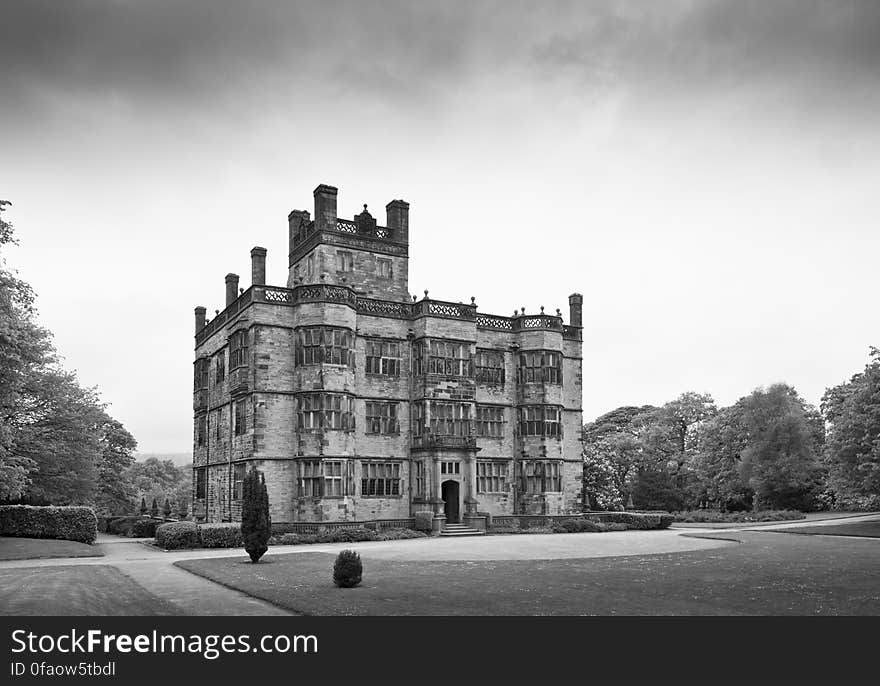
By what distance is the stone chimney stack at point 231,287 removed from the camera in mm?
55125

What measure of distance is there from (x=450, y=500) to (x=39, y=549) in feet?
76.9

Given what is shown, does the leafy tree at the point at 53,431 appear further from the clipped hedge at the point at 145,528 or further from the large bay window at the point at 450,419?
the large bay window at the point at 450,419

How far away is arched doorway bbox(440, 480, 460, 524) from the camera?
50094 mm

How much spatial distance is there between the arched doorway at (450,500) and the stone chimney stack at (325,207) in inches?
693

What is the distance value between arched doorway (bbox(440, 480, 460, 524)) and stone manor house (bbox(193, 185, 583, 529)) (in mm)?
88

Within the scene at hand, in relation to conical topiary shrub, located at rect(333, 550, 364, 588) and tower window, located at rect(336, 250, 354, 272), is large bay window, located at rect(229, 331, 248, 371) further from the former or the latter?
conical topiary shrub, located at rect(333, 550, 364, 588)

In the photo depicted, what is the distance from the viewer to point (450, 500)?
165 ft

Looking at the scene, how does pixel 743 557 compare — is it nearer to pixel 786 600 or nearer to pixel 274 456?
pixel 786 600

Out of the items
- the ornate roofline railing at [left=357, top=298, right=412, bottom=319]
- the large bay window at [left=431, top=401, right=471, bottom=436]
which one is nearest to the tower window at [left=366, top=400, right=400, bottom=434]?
the large bay window at [left=431, top=401, right=471, bottom=436]

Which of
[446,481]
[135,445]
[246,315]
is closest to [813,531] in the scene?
[446,481]

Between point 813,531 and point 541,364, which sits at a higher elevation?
point 541,364

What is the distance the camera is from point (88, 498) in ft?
174

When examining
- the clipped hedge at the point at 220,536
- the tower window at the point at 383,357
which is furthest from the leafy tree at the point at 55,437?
the tower window at the point at 383,357

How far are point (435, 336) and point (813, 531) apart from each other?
2398 centimetres
